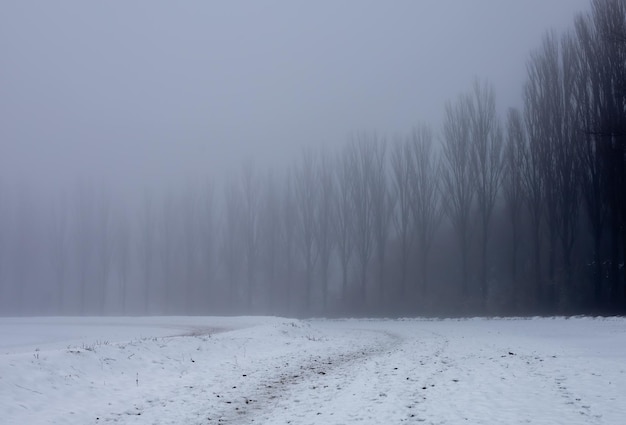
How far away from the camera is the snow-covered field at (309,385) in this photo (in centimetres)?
920

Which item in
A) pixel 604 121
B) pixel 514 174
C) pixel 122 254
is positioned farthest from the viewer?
pixel 122 254

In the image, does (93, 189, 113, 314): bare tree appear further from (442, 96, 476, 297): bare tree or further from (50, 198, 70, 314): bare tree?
(442, 96, 476, 297): bare tree

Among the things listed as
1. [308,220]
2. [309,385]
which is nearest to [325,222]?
[308,220]

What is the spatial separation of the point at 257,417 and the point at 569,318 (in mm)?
28044

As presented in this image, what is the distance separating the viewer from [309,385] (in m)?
12.2

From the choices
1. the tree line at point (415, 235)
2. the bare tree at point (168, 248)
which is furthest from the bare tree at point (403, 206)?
the bare tree at point (168, 248)

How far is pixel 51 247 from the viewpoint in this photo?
70000 millimetres

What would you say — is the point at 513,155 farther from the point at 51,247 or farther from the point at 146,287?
the point at 51,247

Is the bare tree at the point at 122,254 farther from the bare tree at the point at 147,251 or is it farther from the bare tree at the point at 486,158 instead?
the bare tree at the point at 486,158

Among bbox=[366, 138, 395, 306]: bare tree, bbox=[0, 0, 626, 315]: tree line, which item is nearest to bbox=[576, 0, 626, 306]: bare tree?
bbox=[0, 0, 626, 315]: tree line

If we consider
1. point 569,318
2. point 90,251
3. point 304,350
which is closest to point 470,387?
point 304,350

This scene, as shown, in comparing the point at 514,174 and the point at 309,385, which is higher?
the point at 514,174

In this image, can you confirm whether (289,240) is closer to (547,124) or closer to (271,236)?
(271,236)

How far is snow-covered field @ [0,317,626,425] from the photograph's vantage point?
30.2 ft
